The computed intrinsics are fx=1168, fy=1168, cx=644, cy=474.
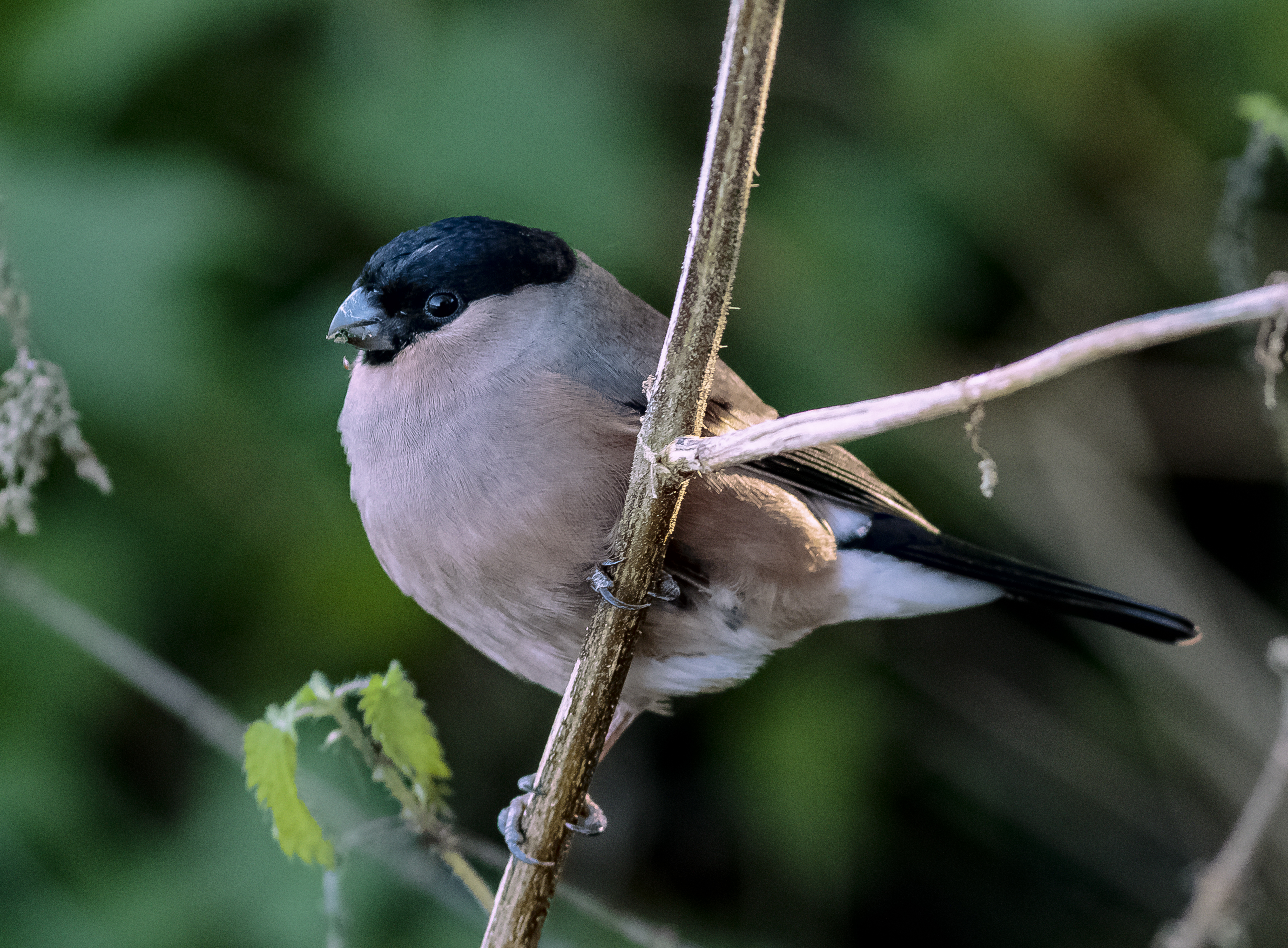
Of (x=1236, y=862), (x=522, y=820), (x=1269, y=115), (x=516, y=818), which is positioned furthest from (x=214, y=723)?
(x=1269, y=115)

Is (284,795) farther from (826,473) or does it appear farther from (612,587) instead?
(826,473)

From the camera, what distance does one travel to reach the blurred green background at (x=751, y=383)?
2902 mm

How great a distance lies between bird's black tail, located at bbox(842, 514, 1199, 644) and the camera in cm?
254

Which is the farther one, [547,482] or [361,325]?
[361,325]

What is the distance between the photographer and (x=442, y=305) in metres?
2.22

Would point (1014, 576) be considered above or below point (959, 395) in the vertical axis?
above

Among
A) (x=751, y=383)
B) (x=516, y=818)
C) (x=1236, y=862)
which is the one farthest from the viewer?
(x=751, y=383)

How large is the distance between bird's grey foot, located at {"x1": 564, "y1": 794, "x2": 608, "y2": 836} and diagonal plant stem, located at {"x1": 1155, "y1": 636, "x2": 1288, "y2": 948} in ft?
3.23

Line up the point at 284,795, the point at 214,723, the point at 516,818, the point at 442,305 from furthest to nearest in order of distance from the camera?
the point at 214,723
the point at 442,305
the point at 516,818
the point at 284,795

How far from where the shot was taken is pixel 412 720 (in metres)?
1.64

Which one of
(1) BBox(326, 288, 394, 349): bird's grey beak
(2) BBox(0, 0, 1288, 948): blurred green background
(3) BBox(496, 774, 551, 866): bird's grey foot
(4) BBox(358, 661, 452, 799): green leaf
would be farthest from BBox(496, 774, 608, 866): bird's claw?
(1) BBox(326, 288, 394, 349): bird's grey beak

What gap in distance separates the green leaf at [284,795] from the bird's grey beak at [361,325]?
835 mm

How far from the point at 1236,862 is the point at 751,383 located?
63.7 inches

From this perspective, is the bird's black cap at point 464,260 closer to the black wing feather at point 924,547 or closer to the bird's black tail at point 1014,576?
the black wing feather at point 924,547
